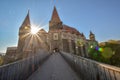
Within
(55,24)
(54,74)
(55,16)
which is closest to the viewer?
(54,74)

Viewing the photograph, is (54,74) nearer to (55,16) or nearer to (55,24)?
(55,24)

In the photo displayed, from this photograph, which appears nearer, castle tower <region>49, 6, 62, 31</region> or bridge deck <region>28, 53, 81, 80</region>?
bridge deck <region>28, 53, 81, 80</region>

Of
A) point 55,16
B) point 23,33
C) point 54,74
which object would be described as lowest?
point 54,74

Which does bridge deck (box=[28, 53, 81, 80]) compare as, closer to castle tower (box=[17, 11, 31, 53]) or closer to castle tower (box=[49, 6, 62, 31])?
castle tower (box=[49, 6, 62, 31])

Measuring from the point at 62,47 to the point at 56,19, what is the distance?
15124 millimetres

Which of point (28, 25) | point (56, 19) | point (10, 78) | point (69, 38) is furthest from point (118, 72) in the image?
point (28, 25)

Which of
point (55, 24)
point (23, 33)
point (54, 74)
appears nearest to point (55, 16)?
point (55, 24)

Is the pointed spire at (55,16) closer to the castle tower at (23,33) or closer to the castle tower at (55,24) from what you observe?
the castle tower at (55,24)

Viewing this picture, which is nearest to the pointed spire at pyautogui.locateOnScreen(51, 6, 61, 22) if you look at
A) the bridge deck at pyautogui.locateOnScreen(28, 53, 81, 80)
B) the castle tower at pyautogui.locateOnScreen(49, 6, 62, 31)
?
the castle tower at pyautogui.locateOnScreen(49, 6, 62, 31)

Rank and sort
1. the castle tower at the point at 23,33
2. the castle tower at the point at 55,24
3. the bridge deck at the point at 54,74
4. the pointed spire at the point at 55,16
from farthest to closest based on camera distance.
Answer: the pointed spire at the point at 55,16
the castle tower at the point at 55,24
the castle tower at the point at 23,33
the bridge deck at the point at 54,74

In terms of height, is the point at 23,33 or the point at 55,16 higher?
the point at 55,16

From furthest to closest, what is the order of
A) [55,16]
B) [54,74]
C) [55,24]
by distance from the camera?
[55,16], [55,24], [54,74]

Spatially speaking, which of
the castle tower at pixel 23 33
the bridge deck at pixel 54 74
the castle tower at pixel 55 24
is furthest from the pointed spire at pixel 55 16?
the bridge deck at pixel 54 74

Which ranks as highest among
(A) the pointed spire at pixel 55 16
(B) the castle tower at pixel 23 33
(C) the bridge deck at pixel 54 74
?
(A) the pointed spire at pixel 55 16
